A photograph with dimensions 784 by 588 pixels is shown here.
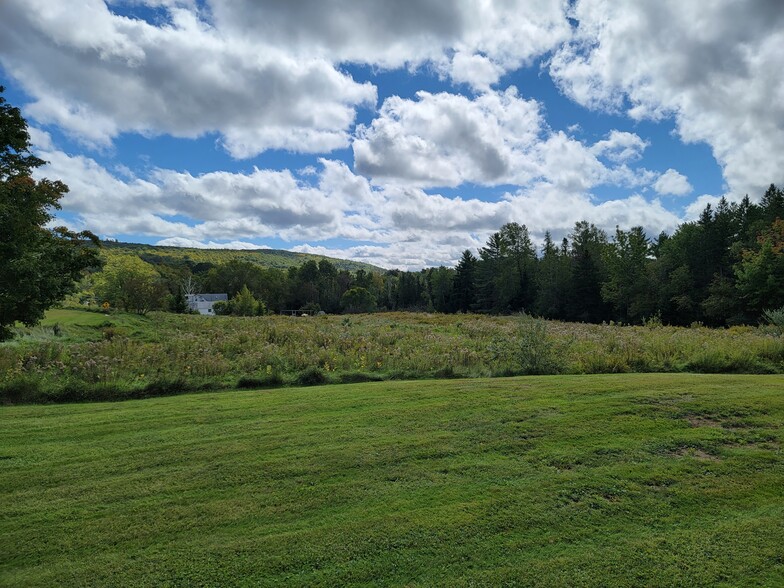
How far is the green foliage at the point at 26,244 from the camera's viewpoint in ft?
28.7

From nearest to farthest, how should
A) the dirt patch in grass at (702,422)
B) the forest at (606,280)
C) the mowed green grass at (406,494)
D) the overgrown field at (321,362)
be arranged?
the mowed green grass at (406,494) → the dirt patch in grass at (702,422) → the overgrown field at (321,362) → the forest at (606,280)

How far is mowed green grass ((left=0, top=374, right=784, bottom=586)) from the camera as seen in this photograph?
2920 millimetres

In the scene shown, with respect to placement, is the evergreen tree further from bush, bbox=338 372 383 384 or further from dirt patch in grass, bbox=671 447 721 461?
dirt patch in grass, bbox=671 447 721 461

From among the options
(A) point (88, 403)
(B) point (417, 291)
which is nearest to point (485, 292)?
(B) point (417, 291)

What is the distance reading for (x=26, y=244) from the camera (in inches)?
363

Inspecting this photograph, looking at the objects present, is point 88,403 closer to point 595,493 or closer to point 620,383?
point 595,493

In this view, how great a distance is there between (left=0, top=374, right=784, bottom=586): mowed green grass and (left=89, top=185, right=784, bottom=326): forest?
58.8 ft

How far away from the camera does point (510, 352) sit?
1128 centimetres

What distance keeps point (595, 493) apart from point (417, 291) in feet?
286

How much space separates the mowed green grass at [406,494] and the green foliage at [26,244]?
4.07 metres

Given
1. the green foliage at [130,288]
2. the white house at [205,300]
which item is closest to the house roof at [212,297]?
the white house at [205,300]

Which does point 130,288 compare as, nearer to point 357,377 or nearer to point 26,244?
point 26,244

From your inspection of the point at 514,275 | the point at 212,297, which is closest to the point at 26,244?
the point at 514,275

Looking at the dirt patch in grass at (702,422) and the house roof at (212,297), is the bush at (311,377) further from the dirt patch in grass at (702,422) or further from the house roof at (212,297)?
the house roof at (212,297)
